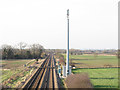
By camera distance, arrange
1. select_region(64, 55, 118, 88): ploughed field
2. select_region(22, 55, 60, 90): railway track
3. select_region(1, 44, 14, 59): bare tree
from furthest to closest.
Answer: select_region(1, 44, 14, 59): bare tree < select_region(64, 55, 118, 88): ploughed field < select_region(22, 55, 60, 90): railway track

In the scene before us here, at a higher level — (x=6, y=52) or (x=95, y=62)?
(x=6, y=52)

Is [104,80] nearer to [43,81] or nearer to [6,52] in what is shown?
[43,81]

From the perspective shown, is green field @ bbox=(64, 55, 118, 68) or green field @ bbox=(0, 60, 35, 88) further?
green field @ bbox=(64, 55, 118, 68)

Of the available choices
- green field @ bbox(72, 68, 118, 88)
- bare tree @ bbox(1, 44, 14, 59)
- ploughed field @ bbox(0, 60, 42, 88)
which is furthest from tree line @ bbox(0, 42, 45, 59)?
green field @ bbox(72, 68, 118, 88)

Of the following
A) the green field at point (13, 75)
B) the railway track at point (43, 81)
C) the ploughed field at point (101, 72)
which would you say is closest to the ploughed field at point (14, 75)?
the green field at point (13, 75)

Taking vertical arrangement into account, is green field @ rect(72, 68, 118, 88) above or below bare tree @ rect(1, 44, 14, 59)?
below

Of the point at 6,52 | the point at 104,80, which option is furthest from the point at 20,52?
the point at 104,80

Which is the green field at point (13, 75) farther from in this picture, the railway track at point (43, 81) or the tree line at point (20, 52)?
the tree line at point (20, 52)

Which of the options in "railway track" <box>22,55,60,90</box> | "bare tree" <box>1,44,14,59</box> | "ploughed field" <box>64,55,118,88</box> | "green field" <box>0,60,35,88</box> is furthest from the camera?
"bare tree" <box>1,44,14,59</box>

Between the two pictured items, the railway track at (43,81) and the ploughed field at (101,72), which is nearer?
the railway track at (43,81)

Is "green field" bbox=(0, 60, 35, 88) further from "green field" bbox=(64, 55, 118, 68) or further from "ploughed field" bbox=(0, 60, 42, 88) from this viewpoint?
"green field" bbox=(64, 55, 118, 68)

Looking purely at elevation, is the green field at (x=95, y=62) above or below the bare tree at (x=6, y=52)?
below

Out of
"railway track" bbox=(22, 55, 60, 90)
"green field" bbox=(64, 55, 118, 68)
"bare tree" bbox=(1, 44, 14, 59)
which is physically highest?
"bare tree" bbox=(1, 44, 14, 59)

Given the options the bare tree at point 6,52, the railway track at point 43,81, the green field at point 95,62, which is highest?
the bare tree at point 6,52
